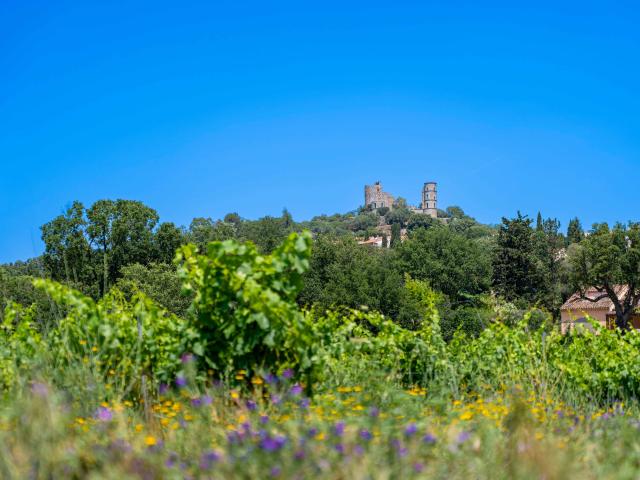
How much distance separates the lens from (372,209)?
189 m

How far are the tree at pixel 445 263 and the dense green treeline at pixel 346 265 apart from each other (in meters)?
0.08

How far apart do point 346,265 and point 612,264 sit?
1674 cm

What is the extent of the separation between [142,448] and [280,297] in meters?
1.57

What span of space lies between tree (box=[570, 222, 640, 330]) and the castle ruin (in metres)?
149

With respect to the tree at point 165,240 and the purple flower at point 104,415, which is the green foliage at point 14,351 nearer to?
the purple flower at point 104,415

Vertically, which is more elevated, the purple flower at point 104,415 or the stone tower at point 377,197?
the stone tower at point 377,197

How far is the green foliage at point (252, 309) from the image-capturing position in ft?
13.6

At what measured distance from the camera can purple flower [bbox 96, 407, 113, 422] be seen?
3.37 metres

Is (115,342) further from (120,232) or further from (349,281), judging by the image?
(349,281)

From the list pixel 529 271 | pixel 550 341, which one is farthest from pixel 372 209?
pixel 550 341

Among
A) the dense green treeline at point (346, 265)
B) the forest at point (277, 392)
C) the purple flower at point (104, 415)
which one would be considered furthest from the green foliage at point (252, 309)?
the dense green treeline at point (346, 265)

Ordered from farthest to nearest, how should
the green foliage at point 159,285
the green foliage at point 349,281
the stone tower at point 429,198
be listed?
the stone tower at point 429,198 < the green foliage at point 349,281 < the green foliage at point 159,285

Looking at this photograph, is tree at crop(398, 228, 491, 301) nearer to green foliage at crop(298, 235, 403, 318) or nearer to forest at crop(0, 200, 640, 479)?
green foliage at crop(298, 235, 403, 318)

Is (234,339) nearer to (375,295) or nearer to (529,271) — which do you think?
(375,295)
